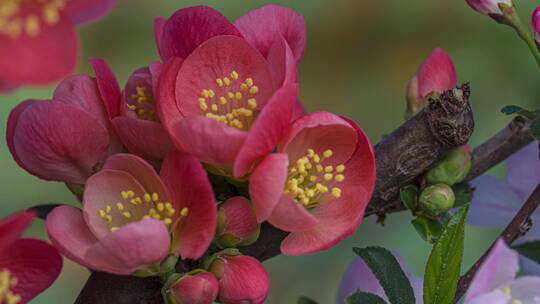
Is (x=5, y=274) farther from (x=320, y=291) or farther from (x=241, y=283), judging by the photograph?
(x=320, y=291)

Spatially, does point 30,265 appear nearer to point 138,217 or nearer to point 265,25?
point 138,217

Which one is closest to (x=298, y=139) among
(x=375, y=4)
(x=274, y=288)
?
(x=274, y=288)

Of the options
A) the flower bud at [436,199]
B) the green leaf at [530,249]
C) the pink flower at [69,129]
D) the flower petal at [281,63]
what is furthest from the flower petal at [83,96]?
the green leaf at [530,249]

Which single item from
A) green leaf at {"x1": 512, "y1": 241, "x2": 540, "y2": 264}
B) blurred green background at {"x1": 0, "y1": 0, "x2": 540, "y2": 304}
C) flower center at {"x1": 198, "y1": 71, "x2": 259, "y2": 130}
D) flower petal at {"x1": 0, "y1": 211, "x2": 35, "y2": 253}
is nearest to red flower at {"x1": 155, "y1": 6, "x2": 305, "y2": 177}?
flower center at {"x1": 198, "y1": 71, "x2": 259, "y2": 130}

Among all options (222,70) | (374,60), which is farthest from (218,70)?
(374,60)

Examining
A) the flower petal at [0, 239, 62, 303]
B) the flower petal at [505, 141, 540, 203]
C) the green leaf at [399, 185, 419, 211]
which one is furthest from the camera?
the flower petal at [505, 141, 540, 203]

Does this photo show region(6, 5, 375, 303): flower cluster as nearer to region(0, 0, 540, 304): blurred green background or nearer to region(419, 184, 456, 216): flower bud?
region(419, 184, 456, 216): flower bud
